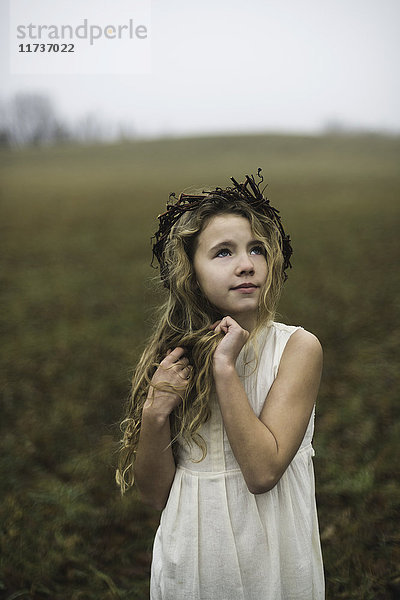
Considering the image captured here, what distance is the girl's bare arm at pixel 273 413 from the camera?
119 cm

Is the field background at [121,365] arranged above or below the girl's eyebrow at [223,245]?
below

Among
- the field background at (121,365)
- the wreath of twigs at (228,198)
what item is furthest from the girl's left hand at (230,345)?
the field background at (121,365)

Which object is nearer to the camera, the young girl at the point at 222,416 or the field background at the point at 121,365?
the young girl at the point at 222,416

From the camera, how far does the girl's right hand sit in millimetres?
1291

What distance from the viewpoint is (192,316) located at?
1.40m

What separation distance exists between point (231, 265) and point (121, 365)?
3709mm

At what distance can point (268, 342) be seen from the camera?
1363mm

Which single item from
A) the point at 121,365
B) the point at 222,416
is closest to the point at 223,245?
the point at 222,416

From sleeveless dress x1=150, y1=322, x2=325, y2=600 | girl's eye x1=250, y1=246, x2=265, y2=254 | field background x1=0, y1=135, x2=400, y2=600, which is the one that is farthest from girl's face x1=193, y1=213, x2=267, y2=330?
field background x1=0, y1=135, x2=400, y2=600

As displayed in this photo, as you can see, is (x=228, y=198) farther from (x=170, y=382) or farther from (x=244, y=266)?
(x=170, y=382)

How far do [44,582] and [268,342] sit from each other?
1864 millimetres

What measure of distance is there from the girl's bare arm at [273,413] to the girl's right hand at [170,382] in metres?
0.12

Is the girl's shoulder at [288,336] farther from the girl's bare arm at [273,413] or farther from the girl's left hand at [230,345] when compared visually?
the girl's left hand at [230,345]

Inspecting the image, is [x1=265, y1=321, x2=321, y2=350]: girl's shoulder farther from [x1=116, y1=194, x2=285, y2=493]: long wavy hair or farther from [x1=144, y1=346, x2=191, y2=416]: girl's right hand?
[x1=144, y1=346, x2=191, y2=416]: girl's right hand
